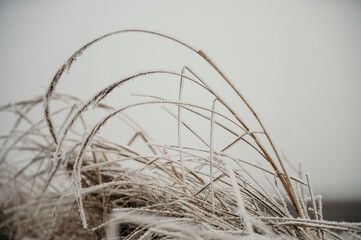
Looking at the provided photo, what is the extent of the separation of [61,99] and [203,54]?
0.36 meters

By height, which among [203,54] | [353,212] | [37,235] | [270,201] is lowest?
[353,212]

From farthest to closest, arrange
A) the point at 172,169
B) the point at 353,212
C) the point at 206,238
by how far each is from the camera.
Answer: the point at 353,212 < the point at 172,169 < the point at 206,238

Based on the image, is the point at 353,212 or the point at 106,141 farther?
the point at 353,212

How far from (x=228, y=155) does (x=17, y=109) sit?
408 millimetres

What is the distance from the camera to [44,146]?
0.51 meters

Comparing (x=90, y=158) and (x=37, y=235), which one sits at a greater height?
(x=90, y=158)

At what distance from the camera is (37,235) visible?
556 mm

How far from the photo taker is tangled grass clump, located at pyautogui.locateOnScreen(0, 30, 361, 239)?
0.76ft

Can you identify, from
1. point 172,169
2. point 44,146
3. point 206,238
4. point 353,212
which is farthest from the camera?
point 353,212

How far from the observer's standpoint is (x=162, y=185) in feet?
1.04

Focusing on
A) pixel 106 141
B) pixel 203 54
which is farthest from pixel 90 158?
pixel 203 54

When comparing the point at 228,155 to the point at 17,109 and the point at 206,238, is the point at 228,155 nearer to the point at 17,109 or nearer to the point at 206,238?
the point at 206,238

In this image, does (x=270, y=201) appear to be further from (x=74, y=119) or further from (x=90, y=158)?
(x=90, y=158)

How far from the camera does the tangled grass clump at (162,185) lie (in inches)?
9.2
